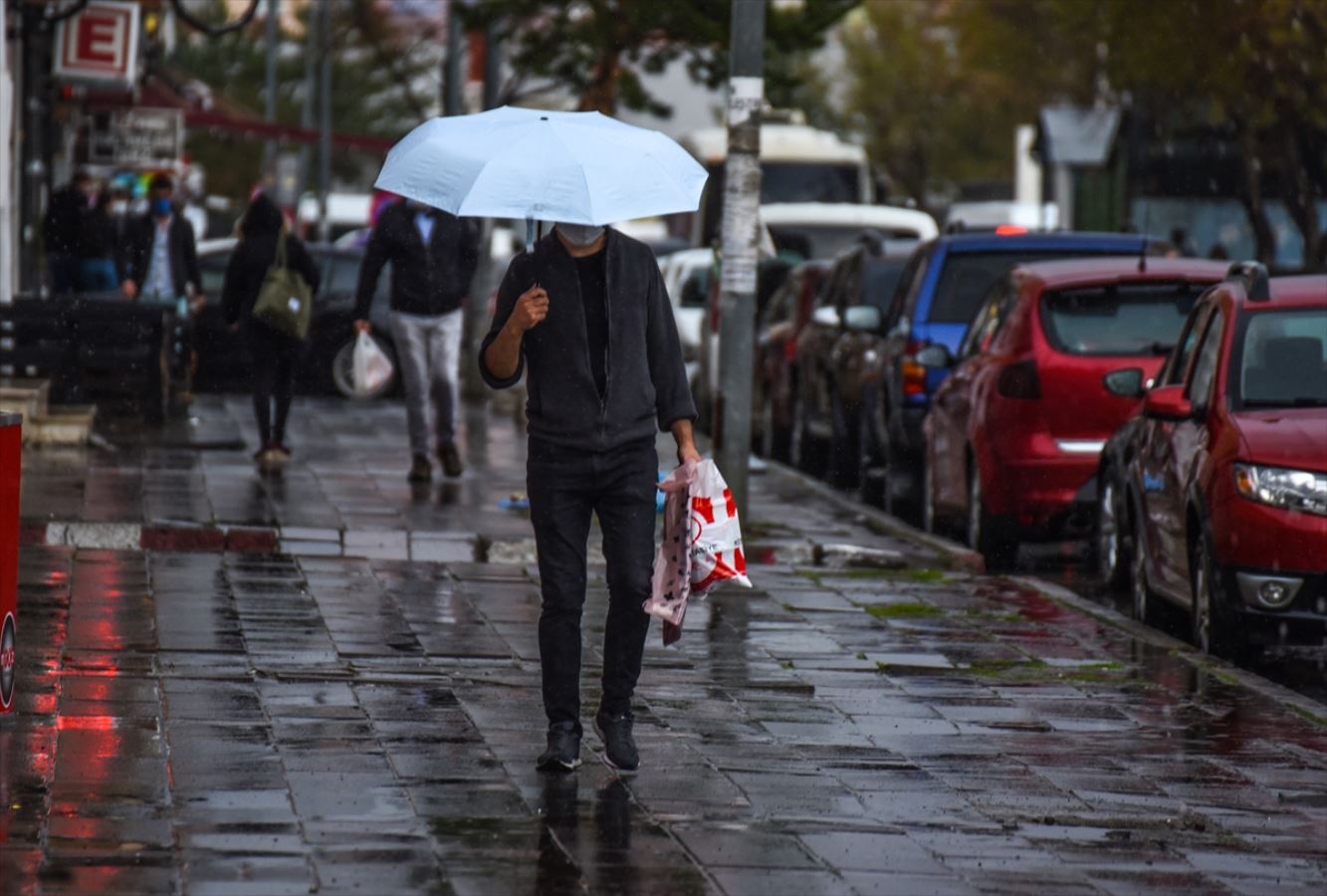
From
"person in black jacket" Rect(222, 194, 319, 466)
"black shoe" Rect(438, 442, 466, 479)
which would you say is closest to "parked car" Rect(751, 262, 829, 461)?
"person in black jacket" Rect(222, 194, 319, 466)

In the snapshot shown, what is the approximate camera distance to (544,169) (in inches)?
312

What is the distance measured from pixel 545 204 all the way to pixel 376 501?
324 inches

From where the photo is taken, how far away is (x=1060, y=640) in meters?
11.2

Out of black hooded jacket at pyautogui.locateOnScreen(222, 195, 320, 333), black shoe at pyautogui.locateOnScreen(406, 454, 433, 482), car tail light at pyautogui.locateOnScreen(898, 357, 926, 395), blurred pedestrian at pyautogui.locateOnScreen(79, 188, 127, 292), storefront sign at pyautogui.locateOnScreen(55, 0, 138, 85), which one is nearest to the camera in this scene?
car tail light at pyautogui.locateOnScreen(898, 357, 926, 395)

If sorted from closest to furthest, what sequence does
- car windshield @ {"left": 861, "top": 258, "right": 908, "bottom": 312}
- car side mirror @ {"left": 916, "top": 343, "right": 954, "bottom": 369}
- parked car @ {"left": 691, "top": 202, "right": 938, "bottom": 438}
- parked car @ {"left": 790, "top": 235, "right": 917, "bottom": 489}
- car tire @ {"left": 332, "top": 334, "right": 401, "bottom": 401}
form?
1. car side mirror @ {"left": 916, "top": 343, "right": 954, "bottom": 369}
2. parked car @ {"left": 790, "top": 235, "right": 917, "bottom": 489}
3. car windshield @ {"left": 861, "top": 258, "right": 908, "bottom": 312}
4. car tire @ {"left": 332, "top": 334, "right": 401, "bottom": 401}
5. parked car @ {"left": 691, "top": 202, "right": 938, "bottom": 438}

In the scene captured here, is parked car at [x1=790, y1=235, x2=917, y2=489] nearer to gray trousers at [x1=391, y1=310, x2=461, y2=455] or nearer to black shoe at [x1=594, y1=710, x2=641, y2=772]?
gray trousers at [x1=391, y1=310, x2=461, y2=455]

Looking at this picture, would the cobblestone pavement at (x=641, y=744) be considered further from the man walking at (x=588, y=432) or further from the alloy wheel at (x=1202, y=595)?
the man walking at (x=588, y=432)

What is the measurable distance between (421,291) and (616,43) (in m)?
15.0

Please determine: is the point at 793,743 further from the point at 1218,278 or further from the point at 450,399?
the point at 450,399

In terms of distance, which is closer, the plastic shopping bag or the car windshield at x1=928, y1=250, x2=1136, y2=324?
the plastic shopping bag

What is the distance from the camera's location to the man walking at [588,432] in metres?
7.88

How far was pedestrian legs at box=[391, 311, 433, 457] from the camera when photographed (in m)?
17.0

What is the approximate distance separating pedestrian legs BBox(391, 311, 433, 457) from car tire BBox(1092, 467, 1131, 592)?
4.91m

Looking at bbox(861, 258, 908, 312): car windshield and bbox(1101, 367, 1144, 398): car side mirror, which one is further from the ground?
bbox(861, 258, 908, 312): car windshield
